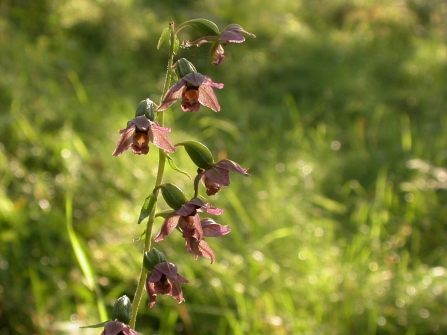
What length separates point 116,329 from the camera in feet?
Result: 4.19

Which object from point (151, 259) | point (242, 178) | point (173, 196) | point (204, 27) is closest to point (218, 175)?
point (173, 196)

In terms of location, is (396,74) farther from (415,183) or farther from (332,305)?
(332,305)

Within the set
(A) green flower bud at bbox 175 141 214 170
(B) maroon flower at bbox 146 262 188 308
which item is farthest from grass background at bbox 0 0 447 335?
(B) maroon flower at bbox 146 262 188 308

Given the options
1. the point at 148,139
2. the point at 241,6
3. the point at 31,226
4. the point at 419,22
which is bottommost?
the point at 419,22

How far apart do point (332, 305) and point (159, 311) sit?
780 mm

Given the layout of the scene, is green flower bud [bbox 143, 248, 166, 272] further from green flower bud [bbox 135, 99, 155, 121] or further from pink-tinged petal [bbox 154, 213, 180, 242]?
green flower bud [bbox 135, 99, 155, 121]

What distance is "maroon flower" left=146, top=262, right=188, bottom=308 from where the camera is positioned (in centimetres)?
131

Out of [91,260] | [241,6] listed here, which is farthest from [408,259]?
[241,6]

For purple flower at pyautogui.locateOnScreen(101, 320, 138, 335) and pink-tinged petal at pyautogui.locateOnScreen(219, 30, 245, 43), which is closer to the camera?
purple flower at pyautogui.locateOnScreen(101, 320, 138, 335)

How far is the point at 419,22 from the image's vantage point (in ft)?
28.4

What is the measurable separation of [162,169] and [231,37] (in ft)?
1.06

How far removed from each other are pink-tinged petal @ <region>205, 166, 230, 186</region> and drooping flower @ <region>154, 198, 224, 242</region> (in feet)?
0.19

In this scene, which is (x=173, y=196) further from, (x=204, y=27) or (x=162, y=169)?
(x=204, y=27)

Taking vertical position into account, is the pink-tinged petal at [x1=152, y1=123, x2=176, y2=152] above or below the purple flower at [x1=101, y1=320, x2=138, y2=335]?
above
